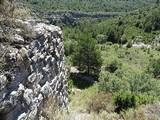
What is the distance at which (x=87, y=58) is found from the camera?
34750 mm

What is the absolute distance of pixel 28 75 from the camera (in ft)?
26.3

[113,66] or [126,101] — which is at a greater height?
[126,101]

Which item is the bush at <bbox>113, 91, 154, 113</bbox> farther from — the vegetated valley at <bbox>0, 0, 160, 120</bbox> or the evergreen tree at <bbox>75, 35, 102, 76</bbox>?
the evergreen tree at <bbox>75, 35, 102, 76</bbox>

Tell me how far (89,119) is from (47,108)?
9.54 feet

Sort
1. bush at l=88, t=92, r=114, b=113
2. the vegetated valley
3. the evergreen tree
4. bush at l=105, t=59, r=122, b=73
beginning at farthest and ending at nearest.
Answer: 1. bush at l=105, t=59, r=122, b=73
2. the evergreen tree
3. bush at l=88, t=92, r=114, b=113
4. the vegetated valley

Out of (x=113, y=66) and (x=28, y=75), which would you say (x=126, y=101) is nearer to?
(x=28, y=75)

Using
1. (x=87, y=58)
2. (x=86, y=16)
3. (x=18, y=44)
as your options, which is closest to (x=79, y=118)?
(x=18, y=44)

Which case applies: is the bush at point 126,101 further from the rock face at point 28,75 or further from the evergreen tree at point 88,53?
the evergreen tree at point 88,53

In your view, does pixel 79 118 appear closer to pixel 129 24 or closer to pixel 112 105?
pixel 112 105

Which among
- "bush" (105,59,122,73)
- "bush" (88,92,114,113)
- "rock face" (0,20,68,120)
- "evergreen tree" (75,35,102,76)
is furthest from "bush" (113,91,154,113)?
"bush" (105,59,122,73)

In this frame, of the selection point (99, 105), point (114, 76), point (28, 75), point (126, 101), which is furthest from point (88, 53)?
point (28, 75)

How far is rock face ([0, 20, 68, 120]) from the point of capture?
22.3 feet

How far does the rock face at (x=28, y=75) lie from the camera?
22.3 feet

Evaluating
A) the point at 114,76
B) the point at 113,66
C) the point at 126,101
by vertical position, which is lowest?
the point at 113,66
